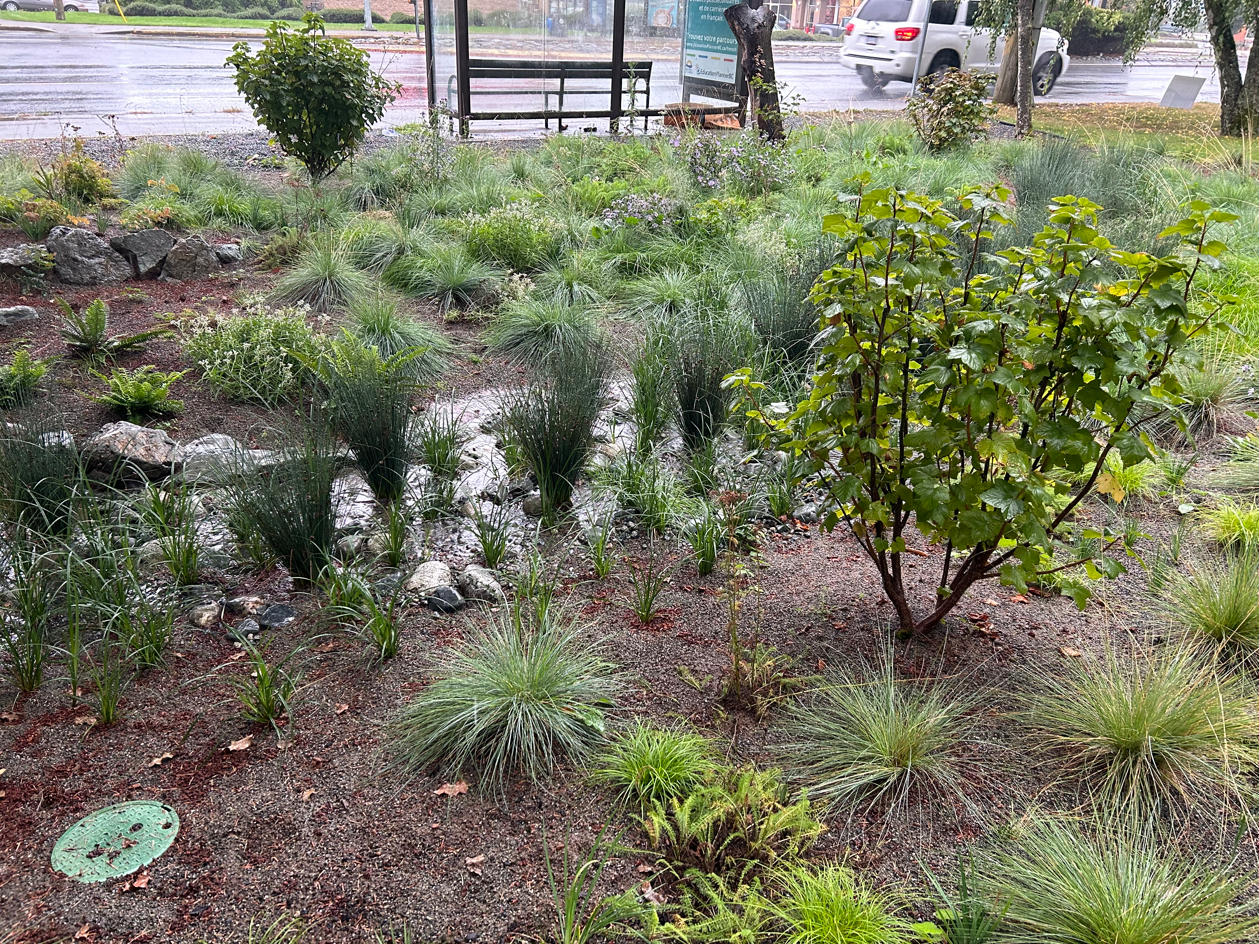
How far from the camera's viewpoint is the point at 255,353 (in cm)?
496

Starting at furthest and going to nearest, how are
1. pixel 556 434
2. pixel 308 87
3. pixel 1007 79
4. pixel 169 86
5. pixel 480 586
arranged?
1. pixel 1007 79
2. pixel 169 86
3. pixel 308 87
4. pixel 556 434
5. pixel 480 586

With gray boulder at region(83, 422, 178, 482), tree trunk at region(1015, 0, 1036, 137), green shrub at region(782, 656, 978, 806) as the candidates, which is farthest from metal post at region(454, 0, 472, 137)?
green shrub at region(782, 656, 978, 806)

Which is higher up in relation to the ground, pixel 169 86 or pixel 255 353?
pixel 169 86

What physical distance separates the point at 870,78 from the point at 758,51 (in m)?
12.2

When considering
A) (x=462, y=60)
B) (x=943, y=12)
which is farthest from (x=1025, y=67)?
(x=943, y=12)

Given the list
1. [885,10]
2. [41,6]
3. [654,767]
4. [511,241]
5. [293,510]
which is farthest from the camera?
[41,6]

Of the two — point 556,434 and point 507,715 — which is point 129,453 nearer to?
point 556,434

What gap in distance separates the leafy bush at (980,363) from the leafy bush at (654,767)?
87 centimetres

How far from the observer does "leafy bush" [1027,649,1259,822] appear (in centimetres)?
238

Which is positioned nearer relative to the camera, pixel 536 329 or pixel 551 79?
pixel 536 329

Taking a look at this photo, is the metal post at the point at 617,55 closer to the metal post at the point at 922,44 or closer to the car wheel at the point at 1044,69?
the metal post at the point at 922,44

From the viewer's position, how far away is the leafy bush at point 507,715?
250cm

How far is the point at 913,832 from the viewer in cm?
233

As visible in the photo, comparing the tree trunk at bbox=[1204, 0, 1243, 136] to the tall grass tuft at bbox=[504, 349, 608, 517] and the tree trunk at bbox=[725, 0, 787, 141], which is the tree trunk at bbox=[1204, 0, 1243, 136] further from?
the tall grass tuft at bbox=[504, 349, 608, 517]
